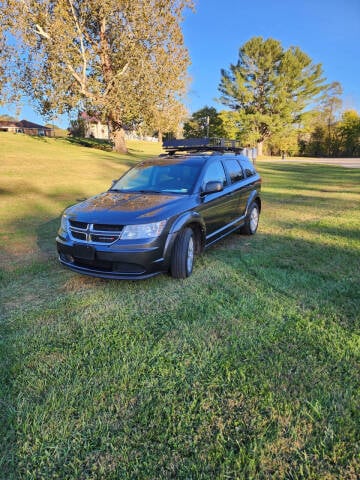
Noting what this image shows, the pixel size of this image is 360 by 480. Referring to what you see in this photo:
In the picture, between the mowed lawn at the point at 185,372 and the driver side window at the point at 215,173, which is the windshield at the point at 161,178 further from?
the mowed lawn at the point at 185,372

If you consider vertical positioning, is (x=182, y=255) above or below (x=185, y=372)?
above

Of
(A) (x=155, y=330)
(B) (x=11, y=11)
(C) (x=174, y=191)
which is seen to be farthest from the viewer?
(B) (x=11, y=11)

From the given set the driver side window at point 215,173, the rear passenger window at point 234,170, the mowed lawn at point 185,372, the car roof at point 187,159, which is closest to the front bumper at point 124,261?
the mowed lawn at point 185,372

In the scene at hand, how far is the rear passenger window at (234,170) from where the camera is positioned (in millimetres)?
5773

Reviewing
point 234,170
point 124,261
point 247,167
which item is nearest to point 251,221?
point 247,167

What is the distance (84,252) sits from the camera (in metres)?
3.85

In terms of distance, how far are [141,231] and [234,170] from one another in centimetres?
289

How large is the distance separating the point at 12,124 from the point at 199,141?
93599 millimetres

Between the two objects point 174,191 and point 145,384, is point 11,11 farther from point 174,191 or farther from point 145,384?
point 145,384

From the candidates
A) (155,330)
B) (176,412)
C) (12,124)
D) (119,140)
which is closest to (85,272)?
(155,330)

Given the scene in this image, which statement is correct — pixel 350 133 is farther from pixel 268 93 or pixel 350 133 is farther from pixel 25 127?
pixel 25 127

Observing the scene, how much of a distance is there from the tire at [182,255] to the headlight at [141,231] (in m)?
0.37

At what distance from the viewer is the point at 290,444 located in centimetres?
195

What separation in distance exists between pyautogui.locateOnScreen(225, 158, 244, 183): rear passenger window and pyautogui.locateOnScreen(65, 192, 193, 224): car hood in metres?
1.64
